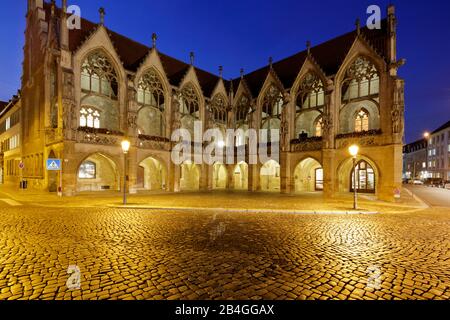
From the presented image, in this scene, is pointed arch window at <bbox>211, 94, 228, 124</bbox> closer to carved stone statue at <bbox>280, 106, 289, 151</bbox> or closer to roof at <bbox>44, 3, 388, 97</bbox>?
roof at <bbox>44, 3, 388, 97</bbox>

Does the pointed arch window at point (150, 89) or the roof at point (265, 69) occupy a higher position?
the roof at point (265, 69)

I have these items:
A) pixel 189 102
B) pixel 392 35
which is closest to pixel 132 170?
pixel 189 102

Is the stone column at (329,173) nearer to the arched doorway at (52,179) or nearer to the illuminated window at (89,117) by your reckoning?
the illuminated window at (89,117)

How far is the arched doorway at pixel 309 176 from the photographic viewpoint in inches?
1041

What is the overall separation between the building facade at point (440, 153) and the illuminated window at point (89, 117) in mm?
66583

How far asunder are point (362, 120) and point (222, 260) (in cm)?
2322

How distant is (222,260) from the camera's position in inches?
214

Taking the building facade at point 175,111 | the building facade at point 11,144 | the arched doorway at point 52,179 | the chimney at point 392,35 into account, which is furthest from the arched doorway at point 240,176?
the building facade at point 11,144

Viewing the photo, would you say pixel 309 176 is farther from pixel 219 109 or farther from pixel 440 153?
pixel 440 153

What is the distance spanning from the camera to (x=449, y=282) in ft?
14.6

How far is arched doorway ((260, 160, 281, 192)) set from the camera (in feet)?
93.6

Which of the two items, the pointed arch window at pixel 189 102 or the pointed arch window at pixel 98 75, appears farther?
the pointed arch window at pixel 189 102

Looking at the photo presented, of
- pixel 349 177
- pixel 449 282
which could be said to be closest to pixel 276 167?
pixel 349 177
